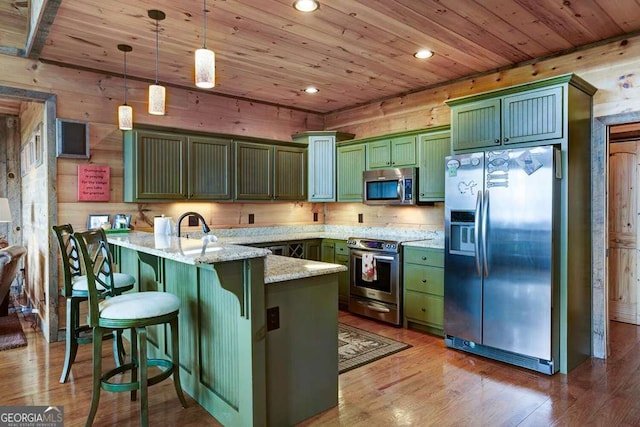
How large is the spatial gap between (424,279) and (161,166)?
116 inches

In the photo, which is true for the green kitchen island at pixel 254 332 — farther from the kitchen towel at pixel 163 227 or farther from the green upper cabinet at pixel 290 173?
the green upper cabinet at pixel 290 173

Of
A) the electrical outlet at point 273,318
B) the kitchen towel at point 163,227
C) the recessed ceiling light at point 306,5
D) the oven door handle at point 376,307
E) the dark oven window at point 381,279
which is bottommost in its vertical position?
the oven door handle at point 376,307

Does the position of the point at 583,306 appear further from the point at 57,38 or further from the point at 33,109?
the point at 33,109

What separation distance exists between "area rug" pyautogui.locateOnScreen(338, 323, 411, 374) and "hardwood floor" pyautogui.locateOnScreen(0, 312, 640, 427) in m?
0.10

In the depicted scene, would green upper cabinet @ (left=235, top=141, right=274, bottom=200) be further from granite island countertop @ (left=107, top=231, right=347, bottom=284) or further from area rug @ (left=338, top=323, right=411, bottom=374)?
granite island countertop @ (left=107, top=231, right=347, bottom=284)

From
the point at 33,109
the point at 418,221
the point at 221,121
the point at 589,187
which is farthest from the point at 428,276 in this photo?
the point at 33,109

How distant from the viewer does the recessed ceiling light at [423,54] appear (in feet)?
11.9

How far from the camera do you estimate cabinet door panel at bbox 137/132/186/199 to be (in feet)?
13.5

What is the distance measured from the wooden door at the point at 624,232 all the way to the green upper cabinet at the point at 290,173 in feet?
11.9

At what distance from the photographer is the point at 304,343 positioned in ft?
7.96

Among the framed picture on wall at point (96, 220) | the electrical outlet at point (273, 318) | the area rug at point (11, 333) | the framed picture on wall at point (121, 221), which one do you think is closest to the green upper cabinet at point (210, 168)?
the framed picture on wall at point (121, 221)

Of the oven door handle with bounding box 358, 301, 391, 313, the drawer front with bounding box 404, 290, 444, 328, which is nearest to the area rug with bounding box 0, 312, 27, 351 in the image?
the oven door handle with bounding box 358, 301, 391, 313

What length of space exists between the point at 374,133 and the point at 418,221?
139 centimetres

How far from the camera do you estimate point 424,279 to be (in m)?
4.13
